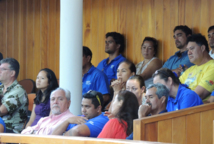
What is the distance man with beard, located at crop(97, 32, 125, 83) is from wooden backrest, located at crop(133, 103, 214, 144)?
2660 mm

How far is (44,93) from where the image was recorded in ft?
12.8

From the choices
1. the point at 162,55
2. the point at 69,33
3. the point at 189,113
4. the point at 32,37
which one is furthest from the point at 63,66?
the point at 32,37

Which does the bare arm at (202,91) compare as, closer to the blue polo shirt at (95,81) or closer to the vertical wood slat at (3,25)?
the blue polo shirt at (95,81)

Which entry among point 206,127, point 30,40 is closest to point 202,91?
point 206,127

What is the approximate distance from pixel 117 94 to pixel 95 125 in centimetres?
33

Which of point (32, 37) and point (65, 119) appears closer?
point (65, 119)

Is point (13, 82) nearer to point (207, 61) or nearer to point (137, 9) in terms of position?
point (207, 61)

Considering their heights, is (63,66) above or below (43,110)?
above

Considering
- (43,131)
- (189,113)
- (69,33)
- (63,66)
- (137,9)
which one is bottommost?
(43,131)

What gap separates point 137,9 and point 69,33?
7.75 ft

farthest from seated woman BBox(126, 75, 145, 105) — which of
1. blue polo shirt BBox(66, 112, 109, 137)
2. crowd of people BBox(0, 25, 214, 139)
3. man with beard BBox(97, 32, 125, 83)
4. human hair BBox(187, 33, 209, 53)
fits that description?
man with beard BBox(97, 32, 125, 83)

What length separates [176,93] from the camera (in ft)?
10.2

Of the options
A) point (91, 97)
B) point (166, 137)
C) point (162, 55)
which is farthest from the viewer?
point (162, 55)

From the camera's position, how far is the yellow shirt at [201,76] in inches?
148
